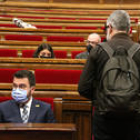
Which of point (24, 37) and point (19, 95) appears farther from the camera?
point (24, 37)

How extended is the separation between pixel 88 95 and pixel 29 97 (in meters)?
0.14

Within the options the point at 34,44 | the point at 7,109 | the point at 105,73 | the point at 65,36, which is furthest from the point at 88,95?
the point at 65,36

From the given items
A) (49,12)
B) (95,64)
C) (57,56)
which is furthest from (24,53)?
(49,12)

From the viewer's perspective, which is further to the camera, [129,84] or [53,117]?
[53,117]

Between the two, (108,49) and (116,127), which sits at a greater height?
(108,49)

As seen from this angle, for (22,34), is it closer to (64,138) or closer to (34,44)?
(34,44)

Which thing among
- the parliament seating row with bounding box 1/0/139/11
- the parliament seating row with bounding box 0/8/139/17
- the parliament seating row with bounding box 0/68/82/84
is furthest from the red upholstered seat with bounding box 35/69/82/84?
the parliament seating row with bounding box 1/0/139/11

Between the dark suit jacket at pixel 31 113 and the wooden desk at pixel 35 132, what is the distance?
0.14 m

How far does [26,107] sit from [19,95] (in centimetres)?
3

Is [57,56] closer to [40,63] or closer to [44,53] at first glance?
[44,53]

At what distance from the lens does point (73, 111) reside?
61 cm

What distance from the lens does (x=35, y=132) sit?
1.25ft

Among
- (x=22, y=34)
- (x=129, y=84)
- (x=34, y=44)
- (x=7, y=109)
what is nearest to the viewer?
(x=129, y=84)

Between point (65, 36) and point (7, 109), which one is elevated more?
point (65, 36)
